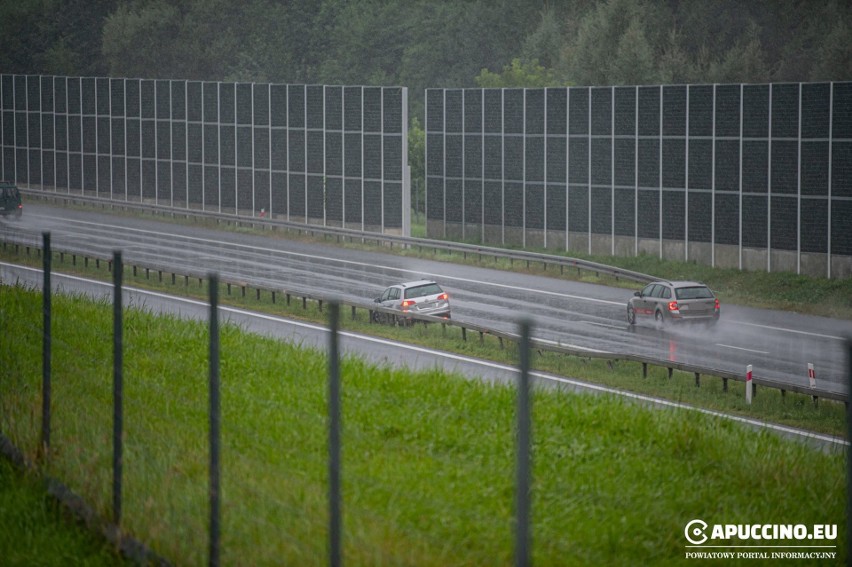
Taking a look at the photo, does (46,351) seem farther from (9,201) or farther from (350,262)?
(9,201)

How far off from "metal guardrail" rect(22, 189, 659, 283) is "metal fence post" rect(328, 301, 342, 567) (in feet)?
118

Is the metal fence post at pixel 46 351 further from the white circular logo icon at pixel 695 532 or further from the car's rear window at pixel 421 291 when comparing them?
the car's rear window at pixel 421 291

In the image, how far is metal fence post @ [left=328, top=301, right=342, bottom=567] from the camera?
23.6 ft

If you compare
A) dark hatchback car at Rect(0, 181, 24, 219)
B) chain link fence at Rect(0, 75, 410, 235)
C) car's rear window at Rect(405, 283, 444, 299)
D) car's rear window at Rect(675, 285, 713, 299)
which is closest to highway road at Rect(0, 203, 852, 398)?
dark hatchback car at Rect(0, 181, 24, 219)

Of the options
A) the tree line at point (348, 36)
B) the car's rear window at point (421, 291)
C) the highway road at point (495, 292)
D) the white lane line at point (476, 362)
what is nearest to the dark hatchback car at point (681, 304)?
the highway road at point (495, 292)

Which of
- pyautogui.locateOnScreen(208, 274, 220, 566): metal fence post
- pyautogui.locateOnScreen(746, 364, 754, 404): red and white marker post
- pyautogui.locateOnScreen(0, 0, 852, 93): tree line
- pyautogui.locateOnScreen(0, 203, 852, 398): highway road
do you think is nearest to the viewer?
pyautogui.locateOnScreen(208, 274, 220, 566): metal fence post

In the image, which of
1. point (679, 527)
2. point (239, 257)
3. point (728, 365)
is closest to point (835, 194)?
point (728, 365)

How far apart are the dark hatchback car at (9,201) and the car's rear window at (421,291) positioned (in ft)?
107

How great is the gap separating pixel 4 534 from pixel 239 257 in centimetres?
4019

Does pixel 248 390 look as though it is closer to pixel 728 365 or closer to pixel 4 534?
pixel 4 534

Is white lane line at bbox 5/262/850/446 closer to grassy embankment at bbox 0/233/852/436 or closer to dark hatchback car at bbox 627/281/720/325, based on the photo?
grassy embankment at bbox 0/233/852/436

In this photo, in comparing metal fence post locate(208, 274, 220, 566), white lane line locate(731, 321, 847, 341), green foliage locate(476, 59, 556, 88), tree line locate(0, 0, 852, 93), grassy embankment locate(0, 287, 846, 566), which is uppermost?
tree line locate(0, 0, 852, 93)

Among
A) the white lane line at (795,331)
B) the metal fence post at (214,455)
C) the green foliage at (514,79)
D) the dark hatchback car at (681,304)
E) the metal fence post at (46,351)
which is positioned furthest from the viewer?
the green foliage at (514,79)

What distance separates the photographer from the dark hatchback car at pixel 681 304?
35.1m
